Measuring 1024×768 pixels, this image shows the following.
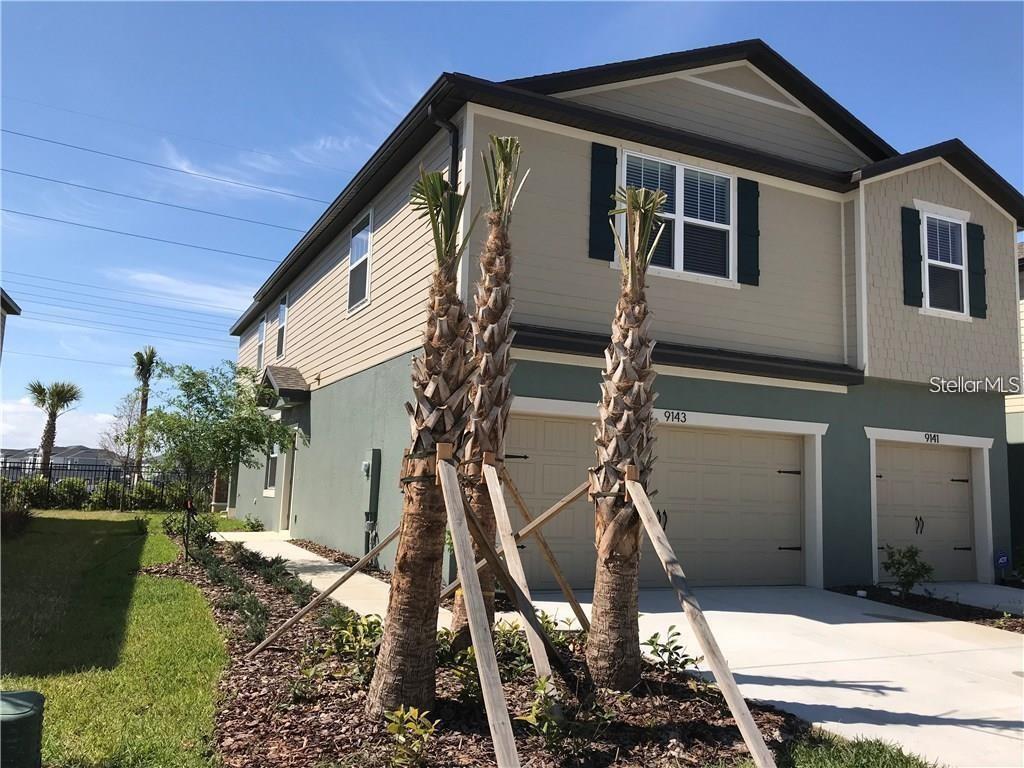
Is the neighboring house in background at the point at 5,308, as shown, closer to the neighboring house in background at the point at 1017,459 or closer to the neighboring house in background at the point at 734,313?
the neighboring house in background at the point at 734,313

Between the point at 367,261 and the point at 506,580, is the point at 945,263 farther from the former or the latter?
the point at 506,580

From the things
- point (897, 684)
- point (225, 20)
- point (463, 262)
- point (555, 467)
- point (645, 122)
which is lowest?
point (897, 684)

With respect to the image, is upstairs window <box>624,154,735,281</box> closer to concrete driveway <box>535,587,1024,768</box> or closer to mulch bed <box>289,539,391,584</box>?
concrete driveway <box>535,587,1024,768</box>

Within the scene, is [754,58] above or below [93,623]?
above

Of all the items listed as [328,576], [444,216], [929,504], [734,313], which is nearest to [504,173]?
[444,216]

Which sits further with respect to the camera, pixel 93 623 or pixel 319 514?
pixel 319 514

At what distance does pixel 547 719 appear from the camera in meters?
4.26

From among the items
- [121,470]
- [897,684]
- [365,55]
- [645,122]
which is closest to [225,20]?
[365,55]

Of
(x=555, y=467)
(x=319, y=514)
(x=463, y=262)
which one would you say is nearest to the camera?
(x=463, y=262)

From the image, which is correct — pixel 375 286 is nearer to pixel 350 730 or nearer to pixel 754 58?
pixel 754 58

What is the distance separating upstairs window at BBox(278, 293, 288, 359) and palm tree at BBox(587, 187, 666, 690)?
49.2 feet

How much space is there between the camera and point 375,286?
12.3m

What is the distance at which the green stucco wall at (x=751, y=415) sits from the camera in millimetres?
10453

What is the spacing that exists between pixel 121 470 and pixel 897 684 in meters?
24.7
